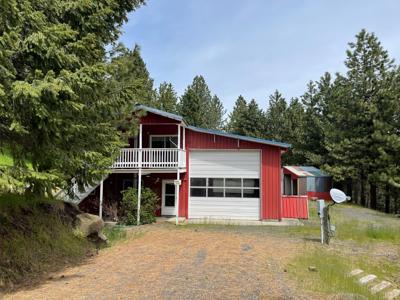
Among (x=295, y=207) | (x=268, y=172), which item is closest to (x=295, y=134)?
(x=295, y=207)

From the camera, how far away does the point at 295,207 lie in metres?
19.2

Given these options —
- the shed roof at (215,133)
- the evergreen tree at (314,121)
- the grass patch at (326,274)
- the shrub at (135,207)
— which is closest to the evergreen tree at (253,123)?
the evergreen tree at (314,121)

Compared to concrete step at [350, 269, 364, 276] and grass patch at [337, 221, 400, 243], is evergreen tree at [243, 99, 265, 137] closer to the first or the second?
grass patch at [337, 221, 400, 243]

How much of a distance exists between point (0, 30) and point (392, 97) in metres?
28.7

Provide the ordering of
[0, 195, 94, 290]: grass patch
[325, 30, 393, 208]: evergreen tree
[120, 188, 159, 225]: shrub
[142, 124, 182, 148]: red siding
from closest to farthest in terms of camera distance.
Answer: [0, 195, 94, 290]: grass patch → [120, 188, 159, 225]: shrub → [142, 124, 182, 148]: red siding → [325, 30, 393, 208]: evergreen tree

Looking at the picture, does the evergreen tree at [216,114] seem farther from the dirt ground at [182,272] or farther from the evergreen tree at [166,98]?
the dirt ground at [182,272]

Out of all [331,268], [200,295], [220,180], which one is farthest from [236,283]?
[220,180]

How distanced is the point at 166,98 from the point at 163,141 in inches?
992

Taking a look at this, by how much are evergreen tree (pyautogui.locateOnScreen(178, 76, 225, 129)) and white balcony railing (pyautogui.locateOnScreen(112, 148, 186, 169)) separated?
2530 centimetres

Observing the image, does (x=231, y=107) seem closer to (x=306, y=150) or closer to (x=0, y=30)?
(x=306, y=150)

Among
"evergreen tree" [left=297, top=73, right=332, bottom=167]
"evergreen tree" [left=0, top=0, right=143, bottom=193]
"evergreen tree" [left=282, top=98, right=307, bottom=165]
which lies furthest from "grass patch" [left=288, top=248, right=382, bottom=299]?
"evergreen tree" [left=282, top=98, right=307, bottom=165]

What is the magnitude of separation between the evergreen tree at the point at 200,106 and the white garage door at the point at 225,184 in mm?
24195

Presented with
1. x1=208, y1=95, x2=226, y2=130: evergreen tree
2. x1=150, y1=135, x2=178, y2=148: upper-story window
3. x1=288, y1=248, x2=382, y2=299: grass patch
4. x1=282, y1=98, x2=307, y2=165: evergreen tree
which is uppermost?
x1=208, y1=95, x2=226, y2=130: evergreen tree

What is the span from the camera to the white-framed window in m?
18.5
